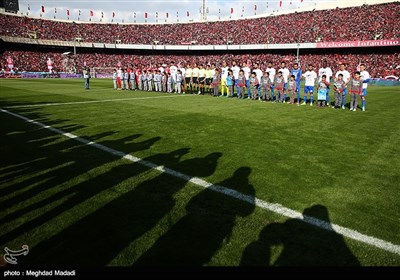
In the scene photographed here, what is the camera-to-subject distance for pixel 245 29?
56.1 m

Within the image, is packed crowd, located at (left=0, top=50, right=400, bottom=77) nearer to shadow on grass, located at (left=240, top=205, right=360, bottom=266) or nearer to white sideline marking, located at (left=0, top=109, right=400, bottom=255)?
white sideline marking, located at (left=0, top=109, right=400, bottom=255)

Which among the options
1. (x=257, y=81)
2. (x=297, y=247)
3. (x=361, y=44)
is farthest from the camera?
(x=361, y=44)

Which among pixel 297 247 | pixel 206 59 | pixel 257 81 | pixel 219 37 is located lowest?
pixel 297 247

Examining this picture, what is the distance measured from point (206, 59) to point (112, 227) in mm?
57560

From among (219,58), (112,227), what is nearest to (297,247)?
(112,227)

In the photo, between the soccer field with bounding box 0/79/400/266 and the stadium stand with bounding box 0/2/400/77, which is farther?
the stadium stand with bounding box 0/2/400/77

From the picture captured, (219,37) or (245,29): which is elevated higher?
(245,29)

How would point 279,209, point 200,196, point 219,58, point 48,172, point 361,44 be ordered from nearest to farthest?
point 279,209, point 200,196, point 48,172, point 361,44, point 219,58

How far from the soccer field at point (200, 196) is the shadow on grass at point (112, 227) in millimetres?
15

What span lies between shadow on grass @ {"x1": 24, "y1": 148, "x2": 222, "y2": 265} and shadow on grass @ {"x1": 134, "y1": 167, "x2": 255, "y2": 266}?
0.32m

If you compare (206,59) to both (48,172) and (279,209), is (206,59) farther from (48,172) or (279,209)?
(279,209)

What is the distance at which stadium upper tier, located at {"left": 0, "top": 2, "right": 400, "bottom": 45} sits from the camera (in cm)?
4243

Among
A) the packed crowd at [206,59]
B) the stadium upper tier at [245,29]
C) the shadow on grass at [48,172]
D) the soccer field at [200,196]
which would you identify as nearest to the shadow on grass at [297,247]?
the soccer field at [200,196]

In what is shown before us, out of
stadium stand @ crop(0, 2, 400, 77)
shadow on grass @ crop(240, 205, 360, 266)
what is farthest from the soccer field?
stadium stand @ crop(0, 2, 400, 77)
